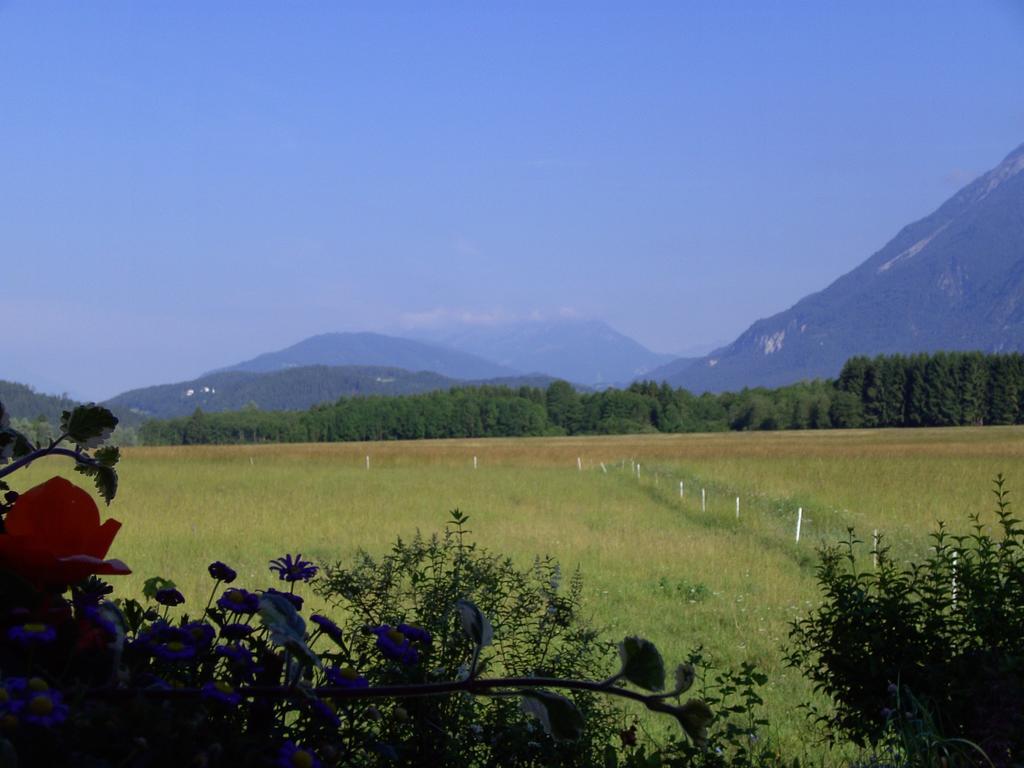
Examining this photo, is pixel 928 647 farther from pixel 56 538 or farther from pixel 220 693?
pixel 56 538

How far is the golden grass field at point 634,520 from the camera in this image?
34.5 ft

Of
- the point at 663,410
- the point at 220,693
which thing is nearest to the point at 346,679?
the point at 220,693

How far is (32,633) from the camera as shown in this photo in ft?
3.69

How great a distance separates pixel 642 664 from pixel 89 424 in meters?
0.92

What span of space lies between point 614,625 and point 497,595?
5.49m

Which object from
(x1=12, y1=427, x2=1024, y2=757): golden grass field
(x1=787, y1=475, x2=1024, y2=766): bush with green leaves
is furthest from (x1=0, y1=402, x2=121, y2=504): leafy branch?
(x1=12, y1=427, x2=1024, y2=757): golden grass field

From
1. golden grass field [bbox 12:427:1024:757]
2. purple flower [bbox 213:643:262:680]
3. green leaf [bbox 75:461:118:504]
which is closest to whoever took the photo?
purple flower [bbox 213:643:262:680]

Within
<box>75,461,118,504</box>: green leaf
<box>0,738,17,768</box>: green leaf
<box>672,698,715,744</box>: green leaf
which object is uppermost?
<box>75,461,118,504</box>: green leaf

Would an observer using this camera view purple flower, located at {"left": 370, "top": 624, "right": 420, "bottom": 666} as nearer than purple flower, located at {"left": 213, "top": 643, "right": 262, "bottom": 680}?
No

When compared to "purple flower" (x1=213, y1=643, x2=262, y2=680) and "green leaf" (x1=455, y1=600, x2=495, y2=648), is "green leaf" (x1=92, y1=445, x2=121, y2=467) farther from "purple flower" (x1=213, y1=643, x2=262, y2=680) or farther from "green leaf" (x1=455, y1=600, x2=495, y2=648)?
"green leaf" (x1=455, y1=600, x2=495, y2=648)

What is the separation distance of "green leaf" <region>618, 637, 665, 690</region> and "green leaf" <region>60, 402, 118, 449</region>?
865 millimetres

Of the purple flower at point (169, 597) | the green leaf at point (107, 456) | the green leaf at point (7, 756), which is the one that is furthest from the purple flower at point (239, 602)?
the green leaf at point (7, 756)

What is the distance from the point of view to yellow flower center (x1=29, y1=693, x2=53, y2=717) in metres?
0.99

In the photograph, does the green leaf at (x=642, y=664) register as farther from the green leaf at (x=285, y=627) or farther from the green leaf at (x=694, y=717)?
the green leaf at (x=285, y=627)
